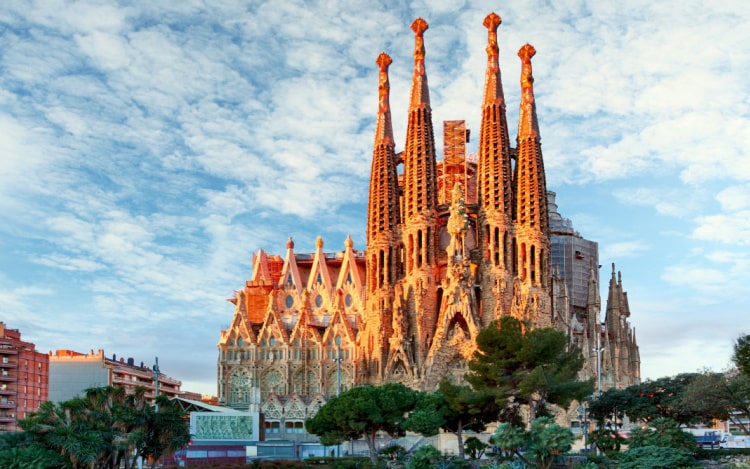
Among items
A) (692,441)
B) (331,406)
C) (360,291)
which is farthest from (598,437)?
(360,291)

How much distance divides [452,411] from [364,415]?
462 centimetres

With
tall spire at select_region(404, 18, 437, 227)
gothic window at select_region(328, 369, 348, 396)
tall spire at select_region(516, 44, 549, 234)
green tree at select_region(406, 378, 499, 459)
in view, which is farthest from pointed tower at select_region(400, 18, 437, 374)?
green tree at select_region(406, 378, 499, 459)

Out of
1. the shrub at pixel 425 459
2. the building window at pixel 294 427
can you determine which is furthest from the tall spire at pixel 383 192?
the shrub at pixel 425 459

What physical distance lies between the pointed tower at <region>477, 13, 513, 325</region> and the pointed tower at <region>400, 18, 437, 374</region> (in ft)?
13.2

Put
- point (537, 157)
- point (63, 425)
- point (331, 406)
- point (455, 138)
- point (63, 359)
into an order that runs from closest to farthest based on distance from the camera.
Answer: point (63, 425) < point (331, 406) < point (537, 157) < point (455, 138) < point (63, 359)

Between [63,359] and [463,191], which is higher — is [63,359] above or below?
below

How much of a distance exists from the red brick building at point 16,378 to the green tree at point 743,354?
165 feet

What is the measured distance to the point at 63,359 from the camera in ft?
305

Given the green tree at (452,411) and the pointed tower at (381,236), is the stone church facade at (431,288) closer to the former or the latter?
the pointed tower at (381,236)

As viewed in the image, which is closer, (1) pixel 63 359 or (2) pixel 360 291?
(2) pixel 360 291

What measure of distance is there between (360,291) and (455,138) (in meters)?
16.2

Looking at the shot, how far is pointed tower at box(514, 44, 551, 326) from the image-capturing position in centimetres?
6881

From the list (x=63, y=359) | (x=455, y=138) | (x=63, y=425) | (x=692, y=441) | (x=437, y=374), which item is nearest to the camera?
(x=63, y=425)

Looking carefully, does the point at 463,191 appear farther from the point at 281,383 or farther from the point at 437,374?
the point at 281,383
